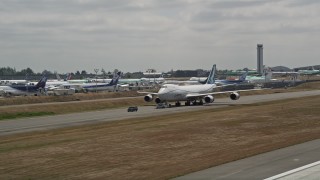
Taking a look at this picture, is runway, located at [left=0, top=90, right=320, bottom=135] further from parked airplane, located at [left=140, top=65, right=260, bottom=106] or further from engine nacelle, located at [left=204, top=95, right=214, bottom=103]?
engine nacelle, located at [left=204, top=95, right=214, bottom=103]

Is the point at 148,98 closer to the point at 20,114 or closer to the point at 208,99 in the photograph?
the point at 208,99

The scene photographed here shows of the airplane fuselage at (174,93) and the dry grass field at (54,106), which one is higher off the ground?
the airplane fuselage at (174,93)

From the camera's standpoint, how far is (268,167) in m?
18.5

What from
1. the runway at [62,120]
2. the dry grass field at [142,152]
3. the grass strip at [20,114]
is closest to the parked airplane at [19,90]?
the grass strip at [20,114]

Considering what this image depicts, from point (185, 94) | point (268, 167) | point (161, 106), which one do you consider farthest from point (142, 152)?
point (185, 94)

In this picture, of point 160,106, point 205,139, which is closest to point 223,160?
point 205,139

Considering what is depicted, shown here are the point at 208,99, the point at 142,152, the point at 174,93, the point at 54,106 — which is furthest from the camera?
the point at 208,99

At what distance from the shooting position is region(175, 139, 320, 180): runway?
55.2 feet

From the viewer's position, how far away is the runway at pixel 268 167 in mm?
16812

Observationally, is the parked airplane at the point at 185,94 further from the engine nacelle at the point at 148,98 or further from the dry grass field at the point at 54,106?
the dry grass field at the point at 54,106

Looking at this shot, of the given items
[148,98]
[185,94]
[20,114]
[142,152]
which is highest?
[185,94]

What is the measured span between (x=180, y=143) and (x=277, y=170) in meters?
12.2

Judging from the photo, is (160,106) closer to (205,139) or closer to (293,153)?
(205,139)

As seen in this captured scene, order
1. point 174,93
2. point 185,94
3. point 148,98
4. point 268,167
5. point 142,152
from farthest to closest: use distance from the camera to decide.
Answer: point 148,98
point 185,94
point 174,93
point 142,152
point 268,167
